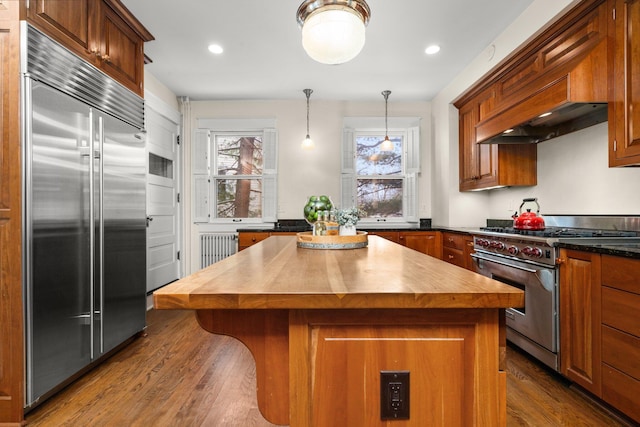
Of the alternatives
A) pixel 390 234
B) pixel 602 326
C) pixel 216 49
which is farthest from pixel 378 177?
pixel 602 326

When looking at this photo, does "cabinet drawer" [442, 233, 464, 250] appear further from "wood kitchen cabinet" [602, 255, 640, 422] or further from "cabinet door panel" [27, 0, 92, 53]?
"cabinet door panel" [27, 0, 92, 53]

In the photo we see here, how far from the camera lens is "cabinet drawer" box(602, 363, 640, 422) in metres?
1.60

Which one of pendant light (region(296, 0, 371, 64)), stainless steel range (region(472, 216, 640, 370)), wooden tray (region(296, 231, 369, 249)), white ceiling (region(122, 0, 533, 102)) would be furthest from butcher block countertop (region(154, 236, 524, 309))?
white ceiling (region(122, 0, 533, 102))

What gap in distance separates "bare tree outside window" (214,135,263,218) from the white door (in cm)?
57

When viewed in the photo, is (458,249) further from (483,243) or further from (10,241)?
(10,241)

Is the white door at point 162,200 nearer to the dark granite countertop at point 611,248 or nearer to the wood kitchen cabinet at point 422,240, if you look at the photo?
the wood kitchen cabinet at point 422,240

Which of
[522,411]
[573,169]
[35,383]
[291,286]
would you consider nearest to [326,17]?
[291,286]

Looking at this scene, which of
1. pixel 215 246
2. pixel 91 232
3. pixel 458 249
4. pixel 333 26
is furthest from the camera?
pixel 215 246

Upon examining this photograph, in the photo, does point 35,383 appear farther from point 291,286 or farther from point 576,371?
point 576,371

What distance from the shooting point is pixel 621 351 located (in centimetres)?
168

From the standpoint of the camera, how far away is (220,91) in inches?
172

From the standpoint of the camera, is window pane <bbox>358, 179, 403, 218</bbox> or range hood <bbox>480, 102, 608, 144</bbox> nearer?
range hood <bbox>480, 102, 608, 144</bbox>

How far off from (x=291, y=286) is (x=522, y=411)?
1708 millimetres

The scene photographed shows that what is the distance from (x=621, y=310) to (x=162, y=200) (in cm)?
421
